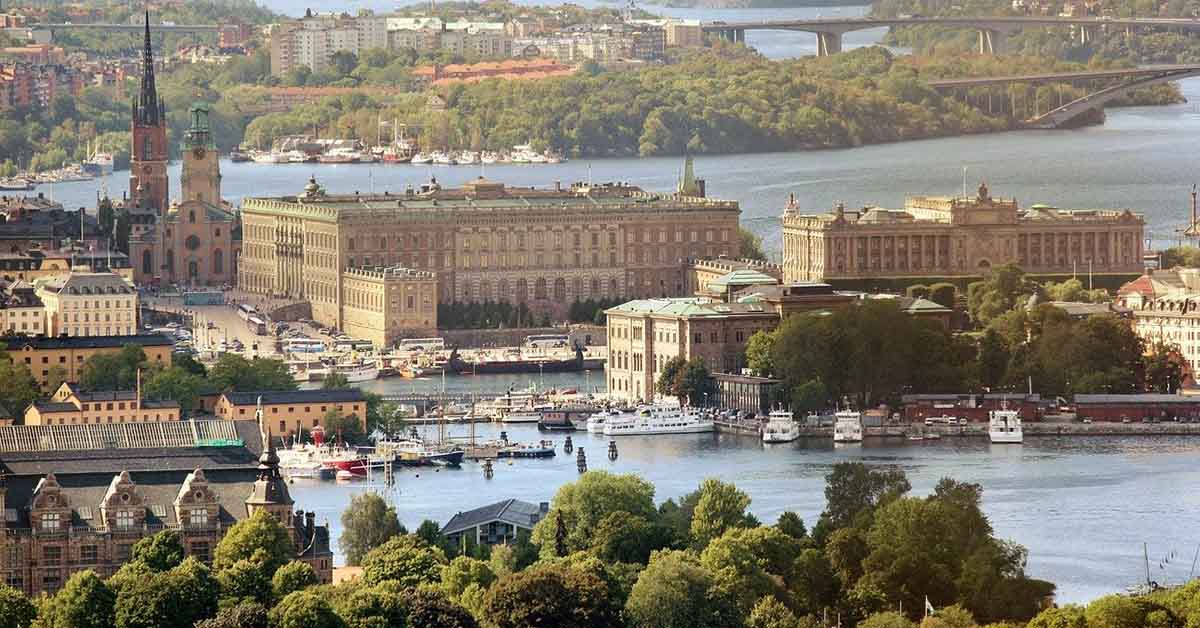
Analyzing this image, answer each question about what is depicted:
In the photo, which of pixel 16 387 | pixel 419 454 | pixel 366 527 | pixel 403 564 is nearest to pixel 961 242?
pixel 419 454

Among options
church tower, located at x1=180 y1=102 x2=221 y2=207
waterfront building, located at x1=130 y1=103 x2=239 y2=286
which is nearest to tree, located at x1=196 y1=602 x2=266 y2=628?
waterfront building, located at x1=130 y1=103 x2=239 y2=286

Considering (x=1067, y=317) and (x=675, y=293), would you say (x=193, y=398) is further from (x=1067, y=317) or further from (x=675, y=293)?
(x=675, y=293)

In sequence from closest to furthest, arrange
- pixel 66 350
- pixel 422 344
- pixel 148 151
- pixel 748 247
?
pixel 66 350, pixel 422 344, pixel 748 247, pixel 148 151

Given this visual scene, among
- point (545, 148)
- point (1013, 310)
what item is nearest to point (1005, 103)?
point (545, 148)

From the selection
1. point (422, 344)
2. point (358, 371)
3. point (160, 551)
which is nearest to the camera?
point (160, 551)

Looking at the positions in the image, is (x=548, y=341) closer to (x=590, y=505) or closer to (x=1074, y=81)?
(x=590, y=505)

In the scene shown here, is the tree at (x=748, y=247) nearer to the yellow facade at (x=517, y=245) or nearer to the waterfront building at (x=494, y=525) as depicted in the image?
the yellow facade at (x=517, y=245)
